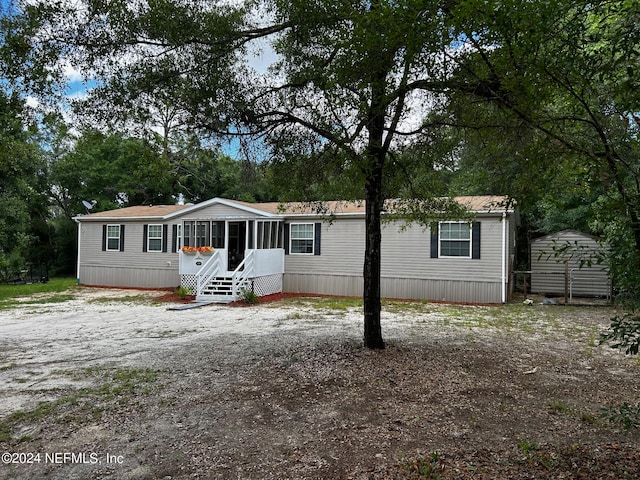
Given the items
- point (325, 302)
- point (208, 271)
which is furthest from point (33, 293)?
point (325, 302)

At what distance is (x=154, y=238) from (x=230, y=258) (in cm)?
373

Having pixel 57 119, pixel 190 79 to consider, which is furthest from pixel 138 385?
pixel 190 79

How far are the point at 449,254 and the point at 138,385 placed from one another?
9744 millimetres

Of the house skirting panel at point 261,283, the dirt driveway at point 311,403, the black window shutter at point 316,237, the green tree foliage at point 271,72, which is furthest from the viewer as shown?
the black window shutter at point 316,237

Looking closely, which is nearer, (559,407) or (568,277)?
(559,407)

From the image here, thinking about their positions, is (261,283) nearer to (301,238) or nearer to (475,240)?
(301,238)

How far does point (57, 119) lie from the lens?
5215 mm

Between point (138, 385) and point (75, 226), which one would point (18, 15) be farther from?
point (75, 226)

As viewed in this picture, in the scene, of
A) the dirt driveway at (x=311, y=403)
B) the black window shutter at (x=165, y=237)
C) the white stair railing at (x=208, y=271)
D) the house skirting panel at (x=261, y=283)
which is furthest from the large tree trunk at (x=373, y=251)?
the black window shutter at (x=165, y=237)

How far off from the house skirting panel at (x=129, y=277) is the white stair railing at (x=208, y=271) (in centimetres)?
320

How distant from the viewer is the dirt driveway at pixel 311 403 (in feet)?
9.93

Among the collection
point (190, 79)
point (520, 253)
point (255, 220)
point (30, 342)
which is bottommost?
point (30, 342)

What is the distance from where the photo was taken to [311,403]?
4223 mm

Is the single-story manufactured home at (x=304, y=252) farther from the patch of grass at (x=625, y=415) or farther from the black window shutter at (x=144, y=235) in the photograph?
the patch of grass at (x=625, y=415)
